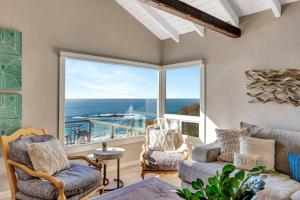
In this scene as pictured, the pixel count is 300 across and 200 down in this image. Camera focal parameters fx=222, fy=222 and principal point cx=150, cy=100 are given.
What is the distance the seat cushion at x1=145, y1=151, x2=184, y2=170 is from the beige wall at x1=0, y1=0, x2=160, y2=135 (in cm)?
153

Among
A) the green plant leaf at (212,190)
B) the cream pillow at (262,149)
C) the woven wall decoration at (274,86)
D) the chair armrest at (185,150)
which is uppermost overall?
the woven wall decoration at (274,86)

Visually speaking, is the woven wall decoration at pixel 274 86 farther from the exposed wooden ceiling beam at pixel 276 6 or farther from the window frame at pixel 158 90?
the window frame at pixel 158 90

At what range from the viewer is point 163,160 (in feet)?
10.9

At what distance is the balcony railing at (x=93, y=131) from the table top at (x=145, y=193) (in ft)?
6.05

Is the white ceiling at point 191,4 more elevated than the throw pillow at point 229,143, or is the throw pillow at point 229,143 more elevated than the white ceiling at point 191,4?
the white ceiling at point 191,4

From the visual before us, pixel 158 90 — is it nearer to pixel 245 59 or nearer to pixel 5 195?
pixel 245 59

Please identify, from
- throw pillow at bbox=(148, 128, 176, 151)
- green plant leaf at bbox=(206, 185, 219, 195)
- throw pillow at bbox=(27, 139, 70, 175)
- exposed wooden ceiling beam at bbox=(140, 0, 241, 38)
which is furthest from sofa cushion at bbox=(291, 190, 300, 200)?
throw pillow at bbox=(27, 139, 70, 175)

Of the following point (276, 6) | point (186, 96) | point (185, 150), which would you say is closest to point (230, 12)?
point (276, 6)

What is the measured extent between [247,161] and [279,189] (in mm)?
514

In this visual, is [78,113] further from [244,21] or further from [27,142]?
[244,21]

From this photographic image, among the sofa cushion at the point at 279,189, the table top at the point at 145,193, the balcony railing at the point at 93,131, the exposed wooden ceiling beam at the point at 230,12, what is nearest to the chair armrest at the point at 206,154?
the sofa cushion at the point at 279,189

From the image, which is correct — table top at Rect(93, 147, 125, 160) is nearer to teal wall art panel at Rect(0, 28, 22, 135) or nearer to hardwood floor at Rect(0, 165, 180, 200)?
hardwood floor at Rect(0, 165, 180, 200)

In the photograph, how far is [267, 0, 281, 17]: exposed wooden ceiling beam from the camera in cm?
295

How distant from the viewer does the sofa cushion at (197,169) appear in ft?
8.83
